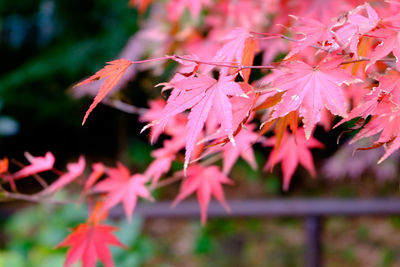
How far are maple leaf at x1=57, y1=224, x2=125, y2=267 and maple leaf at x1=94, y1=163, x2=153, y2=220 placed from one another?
7 cm

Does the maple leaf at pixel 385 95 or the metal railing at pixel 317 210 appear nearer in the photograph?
the maple leaf at pixel 385 95

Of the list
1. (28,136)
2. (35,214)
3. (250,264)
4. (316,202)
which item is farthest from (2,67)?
(316,202)

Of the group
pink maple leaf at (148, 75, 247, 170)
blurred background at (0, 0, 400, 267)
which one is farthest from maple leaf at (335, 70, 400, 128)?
blurred background at (0, 0, 400, 267)

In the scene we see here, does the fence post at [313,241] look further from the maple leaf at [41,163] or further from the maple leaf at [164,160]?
the maple leaf at [41,163]

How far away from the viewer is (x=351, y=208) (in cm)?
187

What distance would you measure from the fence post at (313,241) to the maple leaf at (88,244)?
3.72ft

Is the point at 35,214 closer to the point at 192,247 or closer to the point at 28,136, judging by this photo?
the point at 192,247

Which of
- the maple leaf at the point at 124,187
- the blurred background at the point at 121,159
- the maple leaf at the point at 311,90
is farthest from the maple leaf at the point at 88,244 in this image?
the blurred background at the point at 121,159

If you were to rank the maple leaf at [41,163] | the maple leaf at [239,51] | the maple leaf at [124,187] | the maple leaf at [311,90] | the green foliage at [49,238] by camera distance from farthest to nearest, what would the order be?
1. the green foliage at [49,238]
2. the maple leaf at [124,187]
3. the maple leaf at [41,163]
4. the maple leaf at [239,51]
5. the maple leaf at [311,90]

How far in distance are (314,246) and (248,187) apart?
8.44 ft

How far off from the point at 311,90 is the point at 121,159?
4032 millimetres

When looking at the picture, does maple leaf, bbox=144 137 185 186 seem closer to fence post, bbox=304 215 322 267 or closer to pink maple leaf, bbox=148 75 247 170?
pink maple leaf, bbox=148 75 247 170

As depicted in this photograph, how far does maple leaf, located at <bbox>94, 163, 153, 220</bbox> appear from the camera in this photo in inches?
39.6

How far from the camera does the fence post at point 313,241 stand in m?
1.84
